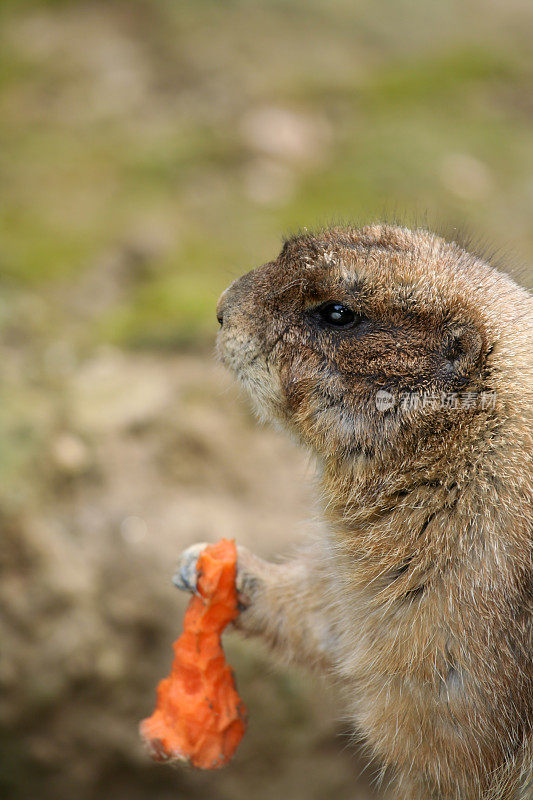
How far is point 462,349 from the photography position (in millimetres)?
2303

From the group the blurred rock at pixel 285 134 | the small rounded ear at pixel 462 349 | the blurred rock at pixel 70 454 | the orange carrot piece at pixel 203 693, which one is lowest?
the orange carrot piece at pixel 203 693

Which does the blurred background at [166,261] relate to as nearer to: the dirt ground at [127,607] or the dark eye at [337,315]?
the dirt ground at [127,607]

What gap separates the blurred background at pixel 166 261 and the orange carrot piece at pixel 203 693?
0.47 metres

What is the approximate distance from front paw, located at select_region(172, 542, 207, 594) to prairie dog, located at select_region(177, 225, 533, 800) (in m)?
0.53

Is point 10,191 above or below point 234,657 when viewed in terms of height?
above

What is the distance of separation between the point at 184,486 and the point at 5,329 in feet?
4.38

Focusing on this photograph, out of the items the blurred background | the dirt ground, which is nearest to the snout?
the blurred background

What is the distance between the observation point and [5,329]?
4.71m

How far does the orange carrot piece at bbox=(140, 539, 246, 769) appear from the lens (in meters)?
2.78

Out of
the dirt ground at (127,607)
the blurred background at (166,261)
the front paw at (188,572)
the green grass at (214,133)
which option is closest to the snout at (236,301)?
the blurred background at (166,261)

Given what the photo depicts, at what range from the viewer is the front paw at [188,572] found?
2.88m

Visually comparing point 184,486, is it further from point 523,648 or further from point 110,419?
point 523,648

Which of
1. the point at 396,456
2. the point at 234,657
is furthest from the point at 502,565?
the point at 234,657

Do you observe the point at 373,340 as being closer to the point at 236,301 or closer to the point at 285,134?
the point at 236,301
